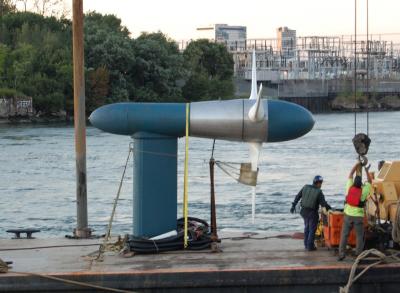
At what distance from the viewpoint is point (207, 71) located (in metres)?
133

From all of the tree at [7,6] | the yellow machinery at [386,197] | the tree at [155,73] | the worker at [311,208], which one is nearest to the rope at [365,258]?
the yellow machinery at [386,197]

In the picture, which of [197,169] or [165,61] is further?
[165,61]

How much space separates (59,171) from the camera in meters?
46.0

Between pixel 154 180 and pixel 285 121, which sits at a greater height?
pixel 285 121

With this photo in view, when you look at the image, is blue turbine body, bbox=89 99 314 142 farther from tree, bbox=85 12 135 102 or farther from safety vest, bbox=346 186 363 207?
tree, bbox=85 12 135 102

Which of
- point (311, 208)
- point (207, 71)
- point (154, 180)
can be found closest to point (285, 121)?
point (311, 208)

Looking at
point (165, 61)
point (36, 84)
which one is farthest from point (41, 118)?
point (165, 61)

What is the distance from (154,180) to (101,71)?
84.2 meters

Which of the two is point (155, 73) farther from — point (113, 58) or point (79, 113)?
point (79, 113)

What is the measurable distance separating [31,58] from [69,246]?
94327 mm

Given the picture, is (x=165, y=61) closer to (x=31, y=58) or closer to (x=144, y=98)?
(x=144, y=98)

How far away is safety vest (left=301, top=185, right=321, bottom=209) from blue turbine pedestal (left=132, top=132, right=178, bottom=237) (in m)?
1.99

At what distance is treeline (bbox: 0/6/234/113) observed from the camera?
330 ft

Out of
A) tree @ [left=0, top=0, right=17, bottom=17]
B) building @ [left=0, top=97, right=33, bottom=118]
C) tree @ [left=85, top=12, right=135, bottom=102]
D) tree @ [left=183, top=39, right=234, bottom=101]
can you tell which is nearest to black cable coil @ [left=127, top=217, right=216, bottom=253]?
tree @ [left=85, top=12, right=135, bottom=102]
